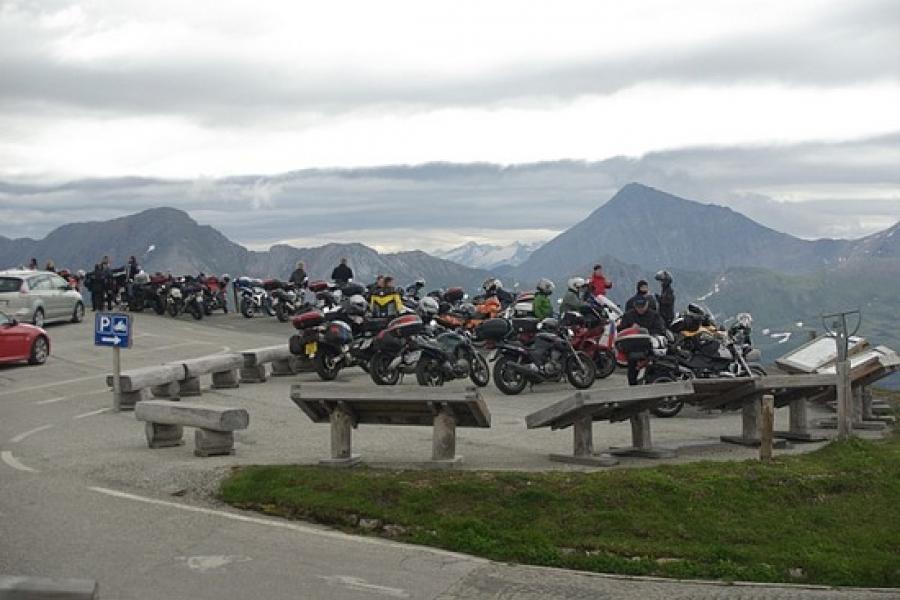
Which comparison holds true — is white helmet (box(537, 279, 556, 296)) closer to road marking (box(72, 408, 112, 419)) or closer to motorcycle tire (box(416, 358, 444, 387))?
motorcycle tire (box(416, 358, 444, 387))

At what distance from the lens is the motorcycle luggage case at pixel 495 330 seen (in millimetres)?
21375

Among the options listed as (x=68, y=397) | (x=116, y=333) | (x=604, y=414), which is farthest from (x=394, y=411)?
(x=68, y=397)

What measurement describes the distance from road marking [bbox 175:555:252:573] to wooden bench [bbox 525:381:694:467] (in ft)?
13.6

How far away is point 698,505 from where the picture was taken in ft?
34.6

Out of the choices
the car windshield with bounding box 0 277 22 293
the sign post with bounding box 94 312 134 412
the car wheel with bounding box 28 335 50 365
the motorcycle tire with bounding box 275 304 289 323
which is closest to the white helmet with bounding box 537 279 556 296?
the sign post with bounding box 94 312 134 412

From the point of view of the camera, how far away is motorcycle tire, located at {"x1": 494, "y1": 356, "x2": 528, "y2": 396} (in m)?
20.6

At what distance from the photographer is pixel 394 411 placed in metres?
12.4

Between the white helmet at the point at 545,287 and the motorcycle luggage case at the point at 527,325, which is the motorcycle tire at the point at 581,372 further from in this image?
the white helmet at the point at 545,287

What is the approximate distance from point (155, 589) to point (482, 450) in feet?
20.5

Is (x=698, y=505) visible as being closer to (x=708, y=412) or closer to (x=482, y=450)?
(x=482, y=450)

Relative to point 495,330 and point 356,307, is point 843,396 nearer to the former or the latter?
point 495,330

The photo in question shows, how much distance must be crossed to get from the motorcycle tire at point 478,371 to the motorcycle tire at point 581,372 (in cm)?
147

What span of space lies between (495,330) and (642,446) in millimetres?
7889

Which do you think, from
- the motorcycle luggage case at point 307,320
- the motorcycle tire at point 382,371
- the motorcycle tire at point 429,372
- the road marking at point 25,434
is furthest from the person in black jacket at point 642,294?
the road marking at point 25,434
